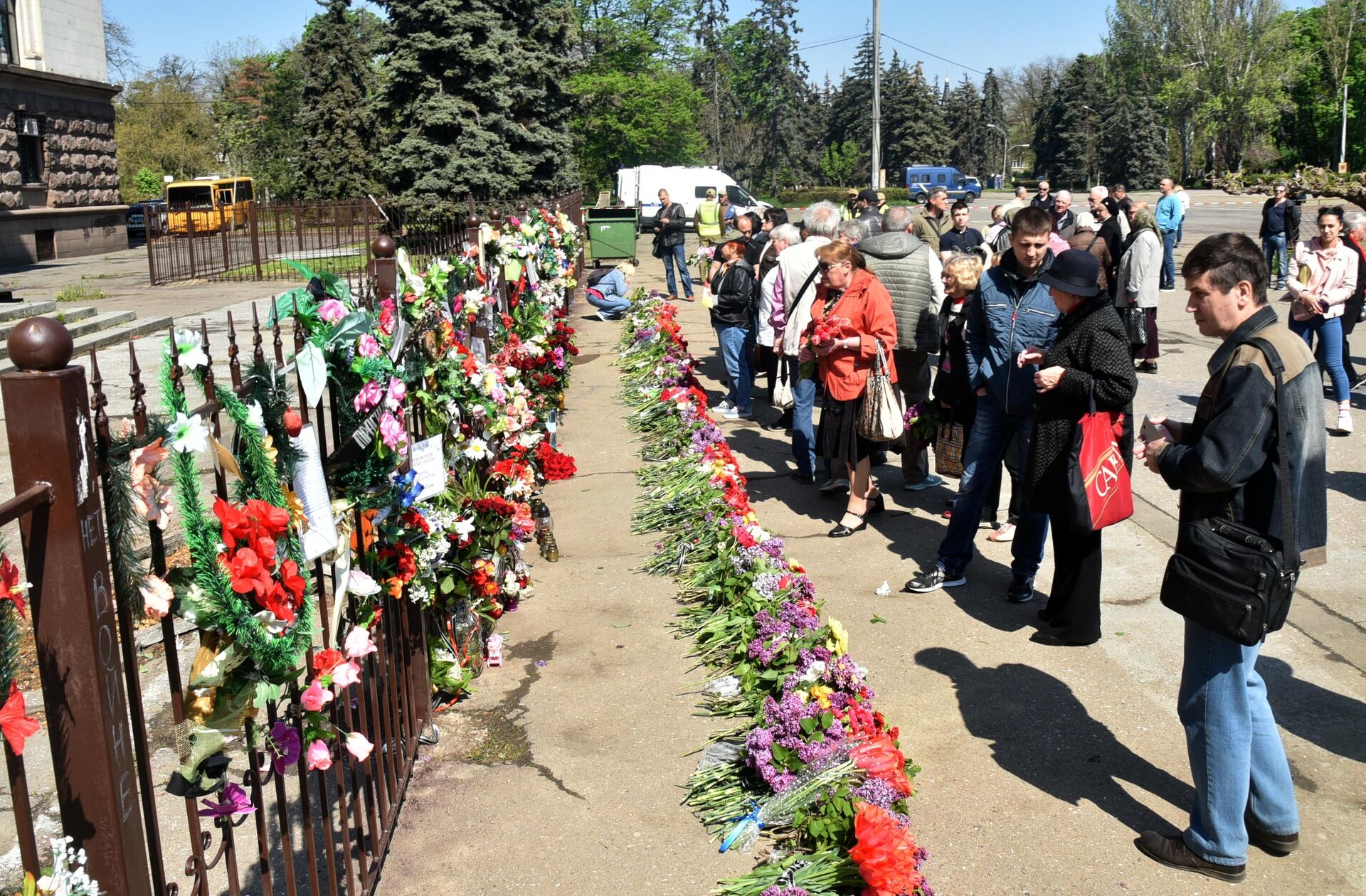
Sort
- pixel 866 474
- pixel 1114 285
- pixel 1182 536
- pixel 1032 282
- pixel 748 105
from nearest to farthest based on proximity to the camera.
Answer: pixel 1182 536 < pixel 1032 282 < pixel 866 474 < pixel 1114 285 < pixel 748 105

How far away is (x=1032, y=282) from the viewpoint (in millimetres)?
5508

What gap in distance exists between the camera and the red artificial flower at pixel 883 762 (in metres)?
3.73

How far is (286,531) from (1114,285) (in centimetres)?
1123

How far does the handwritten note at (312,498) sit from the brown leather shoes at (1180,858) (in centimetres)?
272

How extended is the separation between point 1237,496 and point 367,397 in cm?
264

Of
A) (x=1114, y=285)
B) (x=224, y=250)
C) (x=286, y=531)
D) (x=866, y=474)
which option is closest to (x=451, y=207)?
(x=224, y=250)

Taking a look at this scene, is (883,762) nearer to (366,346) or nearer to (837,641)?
(837,641)

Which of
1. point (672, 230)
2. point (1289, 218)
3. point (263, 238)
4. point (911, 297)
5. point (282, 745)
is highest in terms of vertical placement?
point (263, 238)

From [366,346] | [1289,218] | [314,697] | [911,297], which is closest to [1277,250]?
[1289,218]

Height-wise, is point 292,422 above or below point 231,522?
above

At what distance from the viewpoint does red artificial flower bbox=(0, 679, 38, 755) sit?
5.34ft

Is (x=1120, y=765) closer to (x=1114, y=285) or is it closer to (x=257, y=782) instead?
(x=257, y=782)

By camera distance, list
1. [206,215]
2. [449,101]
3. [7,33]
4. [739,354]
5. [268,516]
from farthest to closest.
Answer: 1. [7,33]
2. [449,101]
3. [206,215]
4. [739,354]
5. [268,516]

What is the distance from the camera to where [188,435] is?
2.15 m
